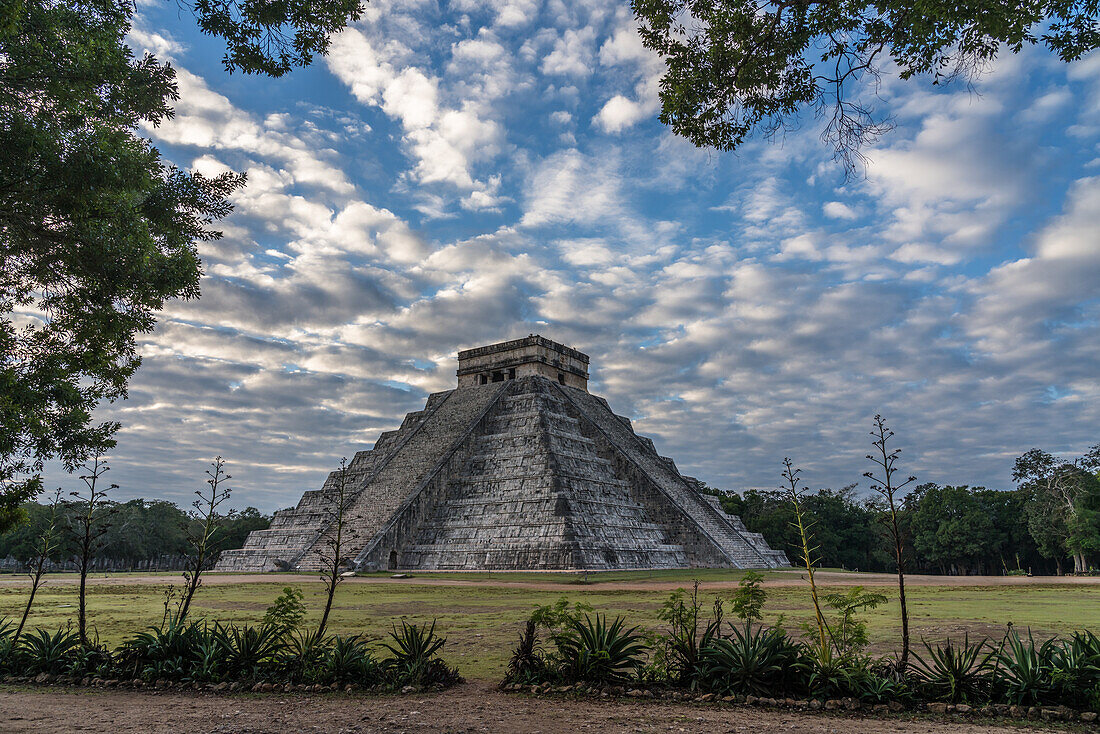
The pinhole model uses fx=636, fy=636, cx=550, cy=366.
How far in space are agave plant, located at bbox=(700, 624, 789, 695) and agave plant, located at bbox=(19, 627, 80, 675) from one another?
642cm

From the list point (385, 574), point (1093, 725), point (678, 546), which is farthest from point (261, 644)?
point (678, 546)

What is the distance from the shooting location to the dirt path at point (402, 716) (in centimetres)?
462

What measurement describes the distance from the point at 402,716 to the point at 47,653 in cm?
446

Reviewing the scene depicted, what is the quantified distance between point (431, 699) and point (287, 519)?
2957 cm

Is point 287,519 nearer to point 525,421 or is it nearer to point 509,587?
point 525,421

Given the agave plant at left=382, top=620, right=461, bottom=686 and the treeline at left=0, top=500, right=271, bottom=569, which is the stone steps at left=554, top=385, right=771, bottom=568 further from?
the treeline at left=0, top=500, right=271, bottom=569

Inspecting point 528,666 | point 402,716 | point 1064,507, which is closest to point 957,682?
point 528,666

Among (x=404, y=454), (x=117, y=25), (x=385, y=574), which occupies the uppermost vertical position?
(x=117, y=25)

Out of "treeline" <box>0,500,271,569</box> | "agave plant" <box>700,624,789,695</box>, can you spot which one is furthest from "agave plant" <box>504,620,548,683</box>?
"treeline" <box>0,500,271,569</box>

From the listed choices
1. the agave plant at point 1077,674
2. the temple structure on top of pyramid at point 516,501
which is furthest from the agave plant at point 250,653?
the temple structure on top of pyramid at point 516,501

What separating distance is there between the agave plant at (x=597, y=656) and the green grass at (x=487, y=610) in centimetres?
97

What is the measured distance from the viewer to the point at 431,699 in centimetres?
552

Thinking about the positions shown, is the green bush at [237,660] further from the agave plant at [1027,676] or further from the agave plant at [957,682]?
the agave plant at [1027,676]

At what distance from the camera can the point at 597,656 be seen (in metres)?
5.89
